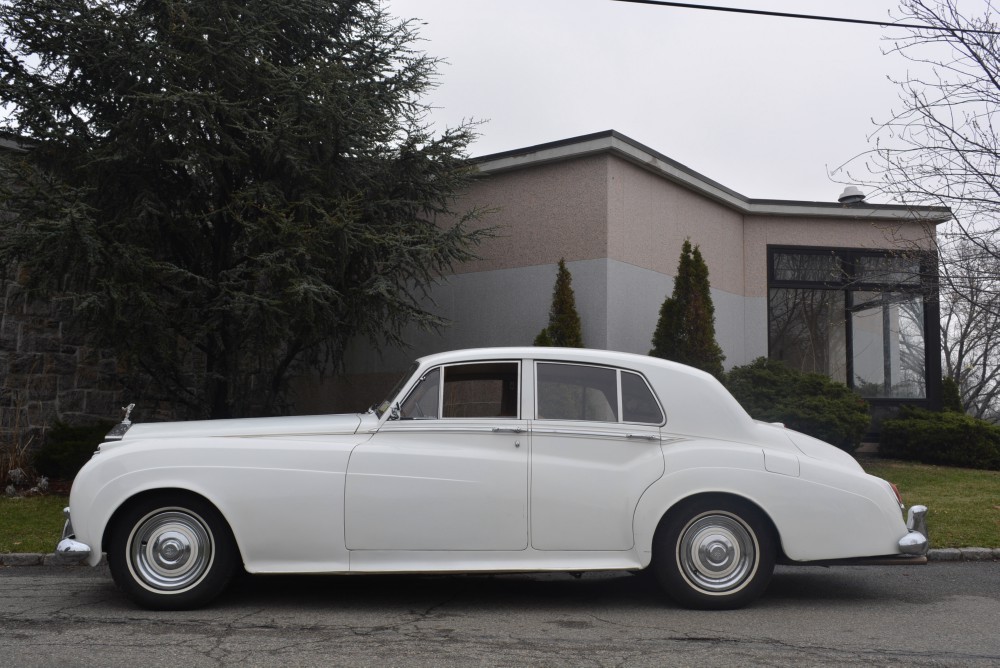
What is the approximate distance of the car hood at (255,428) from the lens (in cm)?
588

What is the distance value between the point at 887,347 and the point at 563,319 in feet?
25.8

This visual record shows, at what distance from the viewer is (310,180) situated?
11.2m

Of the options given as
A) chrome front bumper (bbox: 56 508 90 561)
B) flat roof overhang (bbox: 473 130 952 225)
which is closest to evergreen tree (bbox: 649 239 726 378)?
flat roof overhang (bbox: 473 130 952 225)

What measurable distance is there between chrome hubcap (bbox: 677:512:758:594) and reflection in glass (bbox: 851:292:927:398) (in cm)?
1173

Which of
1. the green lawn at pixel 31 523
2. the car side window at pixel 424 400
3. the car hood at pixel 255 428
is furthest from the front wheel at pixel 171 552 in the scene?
the green lawn at pixel 31 523

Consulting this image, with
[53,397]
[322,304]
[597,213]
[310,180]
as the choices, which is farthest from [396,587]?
[53,397]

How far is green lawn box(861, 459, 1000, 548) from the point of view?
846 centimetres

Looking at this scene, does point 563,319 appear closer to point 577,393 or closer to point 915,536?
point 577,393

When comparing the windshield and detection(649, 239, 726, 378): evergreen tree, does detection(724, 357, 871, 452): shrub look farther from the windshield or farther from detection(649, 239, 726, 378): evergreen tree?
the windshield

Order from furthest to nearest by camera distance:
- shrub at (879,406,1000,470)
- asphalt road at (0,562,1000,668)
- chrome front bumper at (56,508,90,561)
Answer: shrub at (879,406,1000,470) < chrome front bumper at (56,508,90,561) < asphalt road at (0,562,1000,668)

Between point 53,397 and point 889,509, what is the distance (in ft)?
39.0

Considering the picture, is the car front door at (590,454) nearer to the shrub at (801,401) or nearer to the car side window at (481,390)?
the car side window at (481,390)

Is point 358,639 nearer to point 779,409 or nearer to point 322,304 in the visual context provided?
point 322,304

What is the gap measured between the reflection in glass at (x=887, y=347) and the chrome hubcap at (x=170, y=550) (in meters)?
13.7
